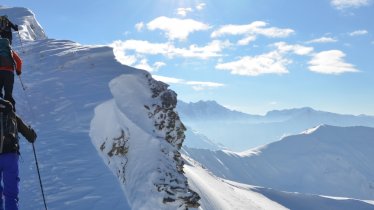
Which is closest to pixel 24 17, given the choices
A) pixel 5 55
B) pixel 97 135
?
pixel 97 135

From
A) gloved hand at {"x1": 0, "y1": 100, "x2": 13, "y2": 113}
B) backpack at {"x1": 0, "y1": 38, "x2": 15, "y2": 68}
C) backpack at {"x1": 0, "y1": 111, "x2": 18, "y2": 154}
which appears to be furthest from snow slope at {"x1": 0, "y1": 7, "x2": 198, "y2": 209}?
gloved hand at {"x1": 0, "y1": 100, "x2": 13, "y2": 113}

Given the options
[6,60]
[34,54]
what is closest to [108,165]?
[6,60]

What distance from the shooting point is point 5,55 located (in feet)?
31.6

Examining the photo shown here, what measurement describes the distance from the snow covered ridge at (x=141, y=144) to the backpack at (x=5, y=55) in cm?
1138

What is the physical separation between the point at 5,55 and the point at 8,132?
8.87 feet

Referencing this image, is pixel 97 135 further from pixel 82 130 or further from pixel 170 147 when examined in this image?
Result: pixel 170 147

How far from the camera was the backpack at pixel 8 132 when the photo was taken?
7533 millimetres

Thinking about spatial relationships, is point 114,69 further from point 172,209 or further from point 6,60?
point 6,60

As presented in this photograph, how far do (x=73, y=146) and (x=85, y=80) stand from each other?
13.0m

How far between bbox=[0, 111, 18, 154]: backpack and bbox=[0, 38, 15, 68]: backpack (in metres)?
2.33

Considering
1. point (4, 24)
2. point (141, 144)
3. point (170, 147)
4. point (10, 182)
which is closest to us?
point (10, 182)

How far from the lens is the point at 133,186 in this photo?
912 inches

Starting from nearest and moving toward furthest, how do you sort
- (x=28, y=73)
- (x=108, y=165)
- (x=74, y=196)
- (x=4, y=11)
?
1. (x=74, y=196)
2. (x=108, y=165)
3. (x=28, y=73)
4. (x=4, y=11)

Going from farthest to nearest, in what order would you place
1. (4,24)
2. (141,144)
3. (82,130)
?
(141,144), (82,130), (4,24)
